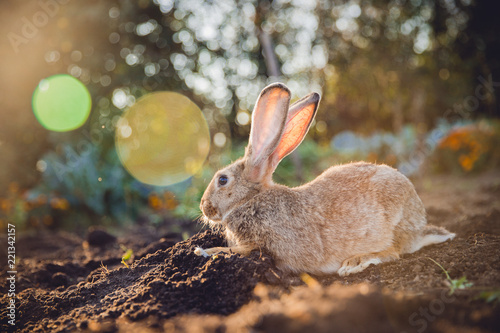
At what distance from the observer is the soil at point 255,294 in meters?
1.98

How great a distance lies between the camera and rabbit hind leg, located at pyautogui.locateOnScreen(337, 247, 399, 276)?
3.45 m

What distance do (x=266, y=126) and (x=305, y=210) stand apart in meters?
0.97

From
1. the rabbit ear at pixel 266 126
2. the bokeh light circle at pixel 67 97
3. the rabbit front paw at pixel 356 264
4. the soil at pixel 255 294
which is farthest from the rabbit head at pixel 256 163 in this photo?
the bokeh light circle at pixel 67 97

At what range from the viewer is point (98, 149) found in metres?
9.09

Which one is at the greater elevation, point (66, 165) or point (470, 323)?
point (66, 165)

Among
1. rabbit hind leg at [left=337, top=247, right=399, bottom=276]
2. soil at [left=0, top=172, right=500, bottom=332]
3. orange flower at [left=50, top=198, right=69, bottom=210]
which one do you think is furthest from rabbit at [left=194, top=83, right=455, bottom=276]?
orange flower at [left=50, top=198, right=69, bottom=210]

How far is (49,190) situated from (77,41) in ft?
13.9

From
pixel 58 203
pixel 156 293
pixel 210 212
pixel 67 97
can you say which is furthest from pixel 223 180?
pixel 67 97

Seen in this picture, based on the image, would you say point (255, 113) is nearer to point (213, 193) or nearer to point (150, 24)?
point (213, 193)

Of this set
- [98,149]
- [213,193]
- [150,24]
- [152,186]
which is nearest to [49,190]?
[98,149]

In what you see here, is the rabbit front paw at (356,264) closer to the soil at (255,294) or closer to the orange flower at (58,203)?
the soil at (255,294)

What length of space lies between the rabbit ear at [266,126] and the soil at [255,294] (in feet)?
3.07

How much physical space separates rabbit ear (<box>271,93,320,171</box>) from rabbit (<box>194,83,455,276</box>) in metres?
0.01

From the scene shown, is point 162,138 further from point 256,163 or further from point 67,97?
point 256,163
